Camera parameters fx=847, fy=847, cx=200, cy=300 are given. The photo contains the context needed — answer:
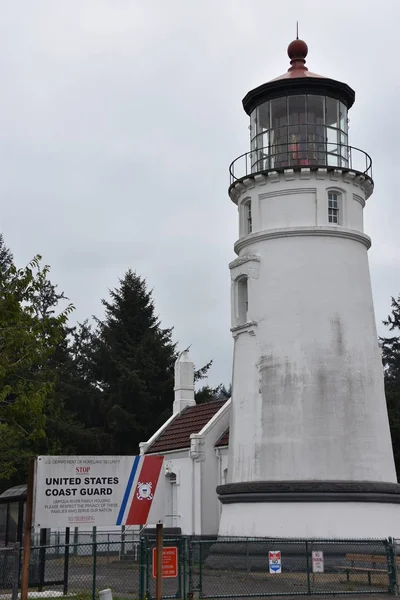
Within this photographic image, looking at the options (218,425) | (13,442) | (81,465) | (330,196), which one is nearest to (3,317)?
(81,465)

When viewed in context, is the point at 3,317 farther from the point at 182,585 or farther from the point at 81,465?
the point at 182,585

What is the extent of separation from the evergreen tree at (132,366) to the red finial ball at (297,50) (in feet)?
84.5

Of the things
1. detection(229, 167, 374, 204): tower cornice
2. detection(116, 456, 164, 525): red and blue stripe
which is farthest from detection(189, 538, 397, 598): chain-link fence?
detection(229, 167, 374, 204): tower cornice

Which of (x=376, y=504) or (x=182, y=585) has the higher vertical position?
(x=376, y=504)

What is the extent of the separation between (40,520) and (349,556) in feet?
31.2

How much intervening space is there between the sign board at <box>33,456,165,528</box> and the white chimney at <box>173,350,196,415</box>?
2262 cm

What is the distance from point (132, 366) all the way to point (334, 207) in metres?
27.2

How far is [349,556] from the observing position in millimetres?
21188

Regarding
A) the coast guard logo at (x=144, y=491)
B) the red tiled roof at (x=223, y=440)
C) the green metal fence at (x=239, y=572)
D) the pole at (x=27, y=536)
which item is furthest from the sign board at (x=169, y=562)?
the red tiled roof at (x=223, y=440)

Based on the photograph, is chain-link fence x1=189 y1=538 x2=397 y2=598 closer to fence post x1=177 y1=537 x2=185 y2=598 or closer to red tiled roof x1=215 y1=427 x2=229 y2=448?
fence post x1=177 y1=537 x2=185 y2=598

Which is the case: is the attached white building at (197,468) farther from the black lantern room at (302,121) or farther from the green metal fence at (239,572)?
the black lantern room at (302,121)

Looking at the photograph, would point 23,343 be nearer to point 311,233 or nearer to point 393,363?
point 311,233

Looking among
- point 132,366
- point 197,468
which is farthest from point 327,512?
point 132,366

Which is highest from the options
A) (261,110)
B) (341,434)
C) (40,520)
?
(261,110)
